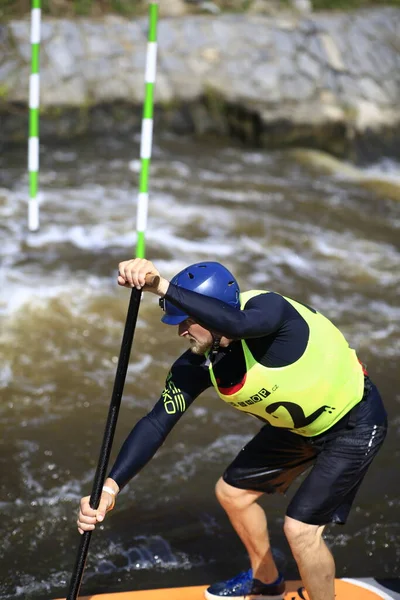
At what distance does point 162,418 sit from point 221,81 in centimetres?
806

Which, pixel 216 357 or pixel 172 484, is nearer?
pixel 216 357

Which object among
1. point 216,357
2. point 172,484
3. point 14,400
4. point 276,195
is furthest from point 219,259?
point 216,357

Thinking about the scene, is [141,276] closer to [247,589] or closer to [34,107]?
[247,589]

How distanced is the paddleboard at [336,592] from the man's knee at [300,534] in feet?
1.56

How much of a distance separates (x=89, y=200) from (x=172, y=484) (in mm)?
4490

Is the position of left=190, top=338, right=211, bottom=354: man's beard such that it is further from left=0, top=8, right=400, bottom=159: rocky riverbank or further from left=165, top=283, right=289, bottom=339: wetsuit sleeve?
left=0, top=8, right=400, bottom=159: rocky riverbank

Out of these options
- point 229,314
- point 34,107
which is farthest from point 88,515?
point 34,107

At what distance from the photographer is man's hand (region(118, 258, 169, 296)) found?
2.36 metres

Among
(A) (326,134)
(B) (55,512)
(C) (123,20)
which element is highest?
(C) (123,20)

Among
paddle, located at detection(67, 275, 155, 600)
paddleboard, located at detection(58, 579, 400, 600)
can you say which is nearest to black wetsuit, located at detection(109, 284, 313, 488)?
paddle, located at detection(67, 275, 155, 600)

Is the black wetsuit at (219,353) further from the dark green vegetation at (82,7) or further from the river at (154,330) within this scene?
the dark green vegetation at (82,7)

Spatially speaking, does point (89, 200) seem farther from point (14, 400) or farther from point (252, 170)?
point (14, 400)

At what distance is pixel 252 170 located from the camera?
9414mm

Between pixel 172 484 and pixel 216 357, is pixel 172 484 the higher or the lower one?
the lower one
